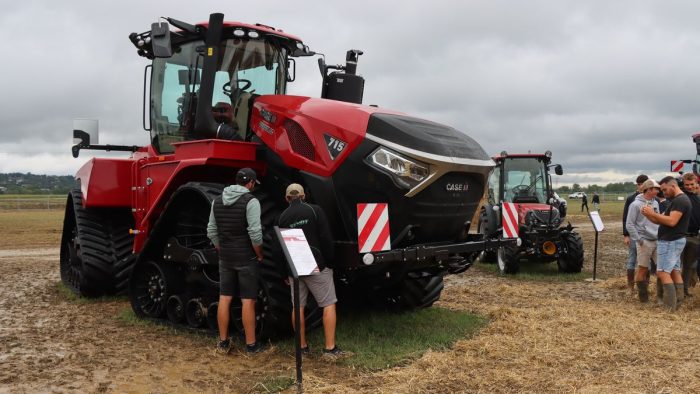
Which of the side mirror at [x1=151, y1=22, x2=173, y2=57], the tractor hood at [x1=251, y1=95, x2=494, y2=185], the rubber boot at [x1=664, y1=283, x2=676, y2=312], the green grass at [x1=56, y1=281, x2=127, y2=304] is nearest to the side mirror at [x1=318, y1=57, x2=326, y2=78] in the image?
the tractor hood at [x1=251, y1=95, x2=494, y2=185]

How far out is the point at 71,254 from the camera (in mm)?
9797

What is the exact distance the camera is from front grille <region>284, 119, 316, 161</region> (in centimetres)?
590

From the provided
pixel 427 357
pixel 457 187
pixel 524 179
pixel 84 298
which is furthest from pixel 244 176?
pixel 524 179

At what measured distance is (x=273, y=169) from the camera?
630 cm

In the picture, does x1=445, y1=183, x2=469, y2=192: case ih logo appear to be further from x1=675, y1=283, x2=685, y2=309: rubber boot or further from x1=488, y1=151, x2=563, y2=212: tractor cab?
x1=488, y1=151, x2=563, y2=212: tractor cab

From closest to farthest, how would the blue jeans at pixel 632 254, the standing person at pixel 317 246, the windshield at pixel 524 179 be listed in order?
the standing person at pixel 317 246, the blue jeans at pixel 632 254, the windshield at pixel 524 179

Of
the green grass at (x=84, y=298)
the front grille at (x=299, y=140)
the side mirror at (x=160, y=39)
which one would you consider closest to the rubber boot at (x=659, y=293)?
the front grille at (x=299, y=140)

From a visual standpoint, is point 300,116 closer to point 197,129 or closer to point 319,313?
point 197,129

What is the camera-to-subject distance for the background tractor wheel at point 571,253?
1177 cm

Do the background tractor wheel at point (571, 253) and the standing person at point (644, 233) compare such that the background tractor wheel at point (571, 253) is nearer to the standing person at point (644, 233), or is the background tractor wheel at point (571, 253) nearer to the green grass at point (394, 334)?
the standing person at point (644, 233)

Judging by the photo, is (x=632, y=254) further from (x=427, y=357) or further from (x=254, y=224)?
(x=254, y=224)

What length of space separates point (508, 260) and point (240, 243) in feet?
23.2

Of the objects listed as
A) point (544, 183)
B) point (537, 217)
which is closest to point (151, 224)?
point (537, 217)

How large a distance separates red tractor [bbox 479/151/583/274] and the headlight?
606 cm
